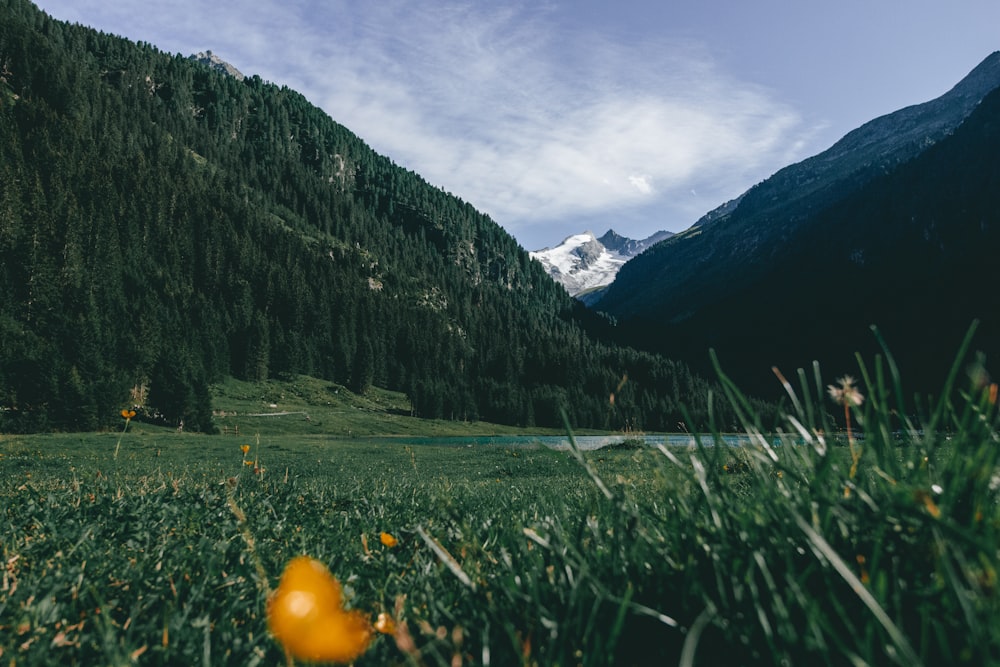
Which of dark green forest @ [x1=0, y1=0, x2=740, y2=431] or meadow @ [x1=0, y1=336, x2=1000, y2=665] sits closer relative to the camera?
meadow @ [x1=0, y1=336, x2=1000, y2=665]

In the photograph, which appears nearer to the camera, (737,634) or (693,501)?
(737,634)

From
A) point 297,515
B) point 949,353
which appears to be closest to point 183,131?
point 297,515

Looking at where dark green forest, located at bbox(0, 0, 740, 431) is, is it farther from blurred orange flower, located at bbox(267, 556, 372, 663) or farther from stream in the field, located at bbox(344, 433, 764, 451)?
blurred orange flower, located at bbox(267, 556, 372, 663)

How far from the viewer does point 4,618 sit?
221 centimetres

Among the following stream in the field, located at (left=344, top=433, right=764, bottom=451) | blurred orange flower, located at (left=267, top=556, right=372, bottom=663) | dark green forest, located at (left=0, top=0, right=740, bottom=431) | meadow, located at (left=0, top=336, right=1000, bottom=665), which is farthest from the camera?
dark green forest, located at (left=0, top=0, right=740, bottom=431)

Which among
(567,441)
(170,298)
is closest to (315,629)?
(567,441)

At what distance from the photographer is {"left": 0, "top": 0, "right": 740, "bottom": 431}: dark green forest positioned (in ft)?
233

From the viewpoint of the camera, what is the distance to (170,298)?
124438 mm

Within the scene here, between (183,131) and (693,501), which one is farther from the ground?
(183,131)

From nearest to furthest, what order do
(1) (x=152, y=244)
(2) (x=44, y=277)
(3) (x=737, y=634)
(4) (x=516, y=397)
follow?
(3) (x=737, y=634) < (2) (x=44, y=277) < (1) (x=152, y=244) < (4) (x=516, y=397)

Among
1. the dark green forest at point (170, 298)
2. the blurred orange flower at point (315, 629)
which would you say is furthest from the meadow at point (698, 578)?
the dark green forest at point (170, 298)

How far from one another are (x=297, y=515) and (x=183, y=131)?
238027mm

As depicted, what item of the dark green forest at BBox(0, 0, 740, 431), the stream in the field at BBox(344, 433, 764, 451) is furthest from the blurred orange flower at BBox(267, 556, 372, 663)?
the dark green forest at BBox(0, 0, 740, 431)

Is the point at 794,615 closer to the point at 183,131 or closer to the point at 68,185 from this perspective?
the point at 68,185
